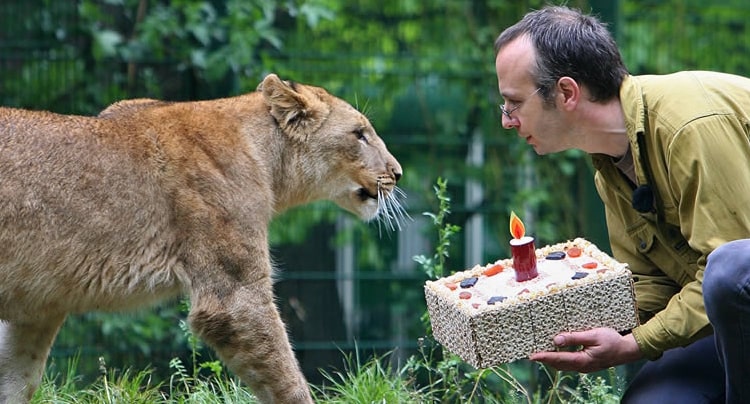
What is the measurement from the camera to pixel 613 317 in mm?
3852

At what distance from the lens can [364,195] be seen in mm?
5410

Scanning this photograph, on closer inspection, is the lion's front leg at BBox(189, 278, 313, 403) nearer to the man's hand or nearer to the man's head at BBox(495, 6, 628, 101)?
the man's hand

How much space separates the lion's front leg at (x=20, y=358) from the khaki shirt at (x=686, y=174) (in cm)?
224

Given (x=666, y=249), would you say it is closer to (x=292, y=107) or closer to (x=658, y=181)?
(x=658, y=181)

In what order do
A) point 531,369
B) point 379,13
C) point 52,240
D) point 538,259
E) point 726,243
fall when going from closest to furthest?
1. point 726,243
2. point 538,259
3. point 52,240
4. point 531,369
5. point 379,13

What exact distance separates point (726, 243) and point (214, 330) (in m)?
1.89

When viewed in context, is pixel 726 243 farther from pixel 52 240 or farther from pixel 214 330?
pixel 52 240

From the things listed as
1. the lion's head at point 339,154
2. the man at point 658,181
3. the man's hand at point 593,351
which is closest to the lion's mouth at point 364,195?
the lion's head at point 339,154

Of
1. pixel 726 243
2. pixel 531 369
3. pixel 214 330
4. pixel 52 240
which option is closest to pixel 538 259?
pixel 726 243

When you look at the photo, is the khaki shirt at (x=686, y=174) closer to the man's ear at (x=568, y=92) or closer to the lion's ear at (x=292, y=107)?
Answer: the man's ear at (x=568, y=92)

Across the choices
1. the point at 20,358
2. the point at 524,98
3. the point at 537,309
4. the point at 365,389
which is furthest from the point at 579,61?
the point at 20,358

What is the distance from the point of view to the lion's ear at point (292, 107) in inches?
204

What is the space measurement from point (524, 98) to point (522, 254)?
1.79ft

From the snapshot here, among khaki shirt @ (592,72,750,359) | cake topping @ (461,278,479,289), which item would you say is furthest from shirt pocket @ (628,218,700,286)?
cake topping @ (461,278,479,289)
